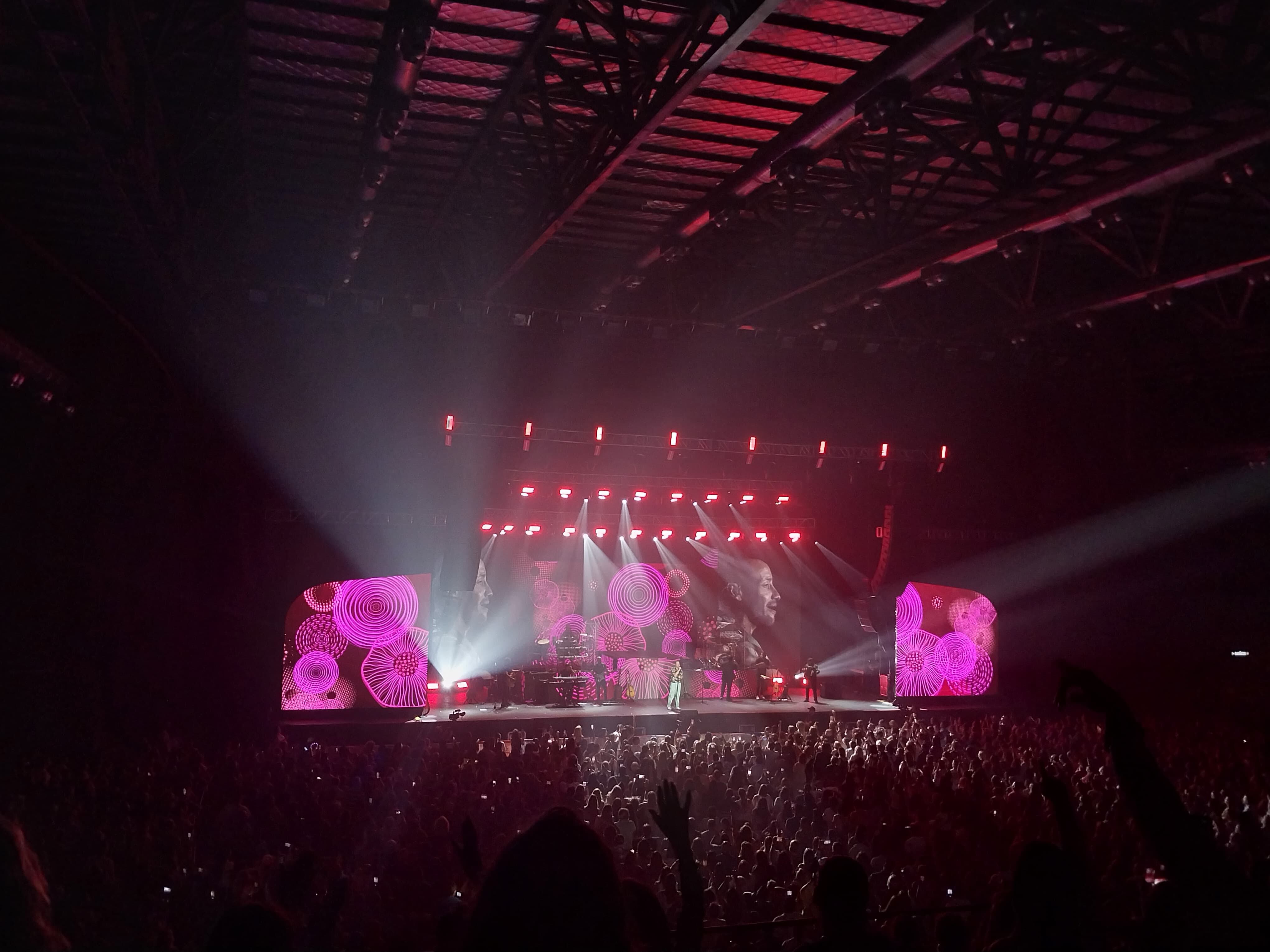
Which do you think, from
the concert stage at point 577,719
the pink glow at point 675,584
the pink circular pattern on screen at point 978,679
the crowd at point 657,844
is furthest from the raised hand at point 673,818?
the pink glow at point 675,584

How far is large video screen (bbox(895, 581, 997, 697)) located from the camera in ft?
48.3

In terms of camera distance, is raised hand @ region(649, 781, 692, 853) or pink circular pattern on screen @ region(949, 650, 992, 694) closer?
raised hand @ region(649, 781, 692, 853)

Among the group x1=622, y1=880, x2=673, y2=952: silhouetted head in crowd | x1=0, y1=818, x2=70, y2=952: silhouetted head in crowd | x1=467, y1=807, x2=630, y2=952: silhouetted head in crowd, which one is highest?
x1=467, y1=807, x2=630, y2=952: silhouetted head in crowd

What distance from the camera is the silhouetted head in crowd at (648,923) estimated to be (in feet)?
7.81

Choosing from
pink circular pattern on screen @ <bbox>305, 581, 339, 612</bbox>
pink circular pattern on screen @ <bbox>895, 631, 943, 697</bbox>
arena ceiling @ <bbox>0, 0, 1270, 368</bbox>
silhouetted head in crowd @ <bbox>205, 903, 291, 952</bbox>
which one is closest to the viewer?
silhouetted head in crowd @ <bbox>205, 903, 291, 952</bbox>

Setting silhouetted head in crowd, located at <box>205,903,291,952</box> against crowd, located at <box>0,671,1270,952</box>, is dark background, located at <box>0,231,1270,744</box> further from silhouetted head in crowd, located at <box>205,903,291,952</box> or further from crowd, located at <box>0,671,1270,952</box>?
silhouetted head in crowd, located at <box>205,903,291,952</box>

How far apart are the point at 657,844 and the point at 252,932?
3.62 metres

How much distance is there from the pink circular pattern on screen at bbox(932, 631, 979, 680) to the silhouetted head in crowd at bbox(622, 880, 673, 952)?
1361 centimetres

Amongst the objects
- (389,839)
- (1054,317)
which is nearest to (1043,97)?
(1054,317)

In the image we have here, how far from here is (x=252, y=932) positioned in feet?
6.30

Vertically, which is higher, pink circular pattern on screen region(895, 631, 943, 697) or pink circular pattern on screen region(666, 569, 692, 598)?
pink circular pattern on screen region(666, 569, 692, 598)

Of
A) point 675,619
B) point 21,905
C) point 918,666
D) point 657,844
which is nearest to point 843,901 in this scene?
point 21,905

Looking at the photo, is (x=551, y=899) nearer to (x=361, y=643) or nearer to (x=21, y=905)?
(x=21, y=905)

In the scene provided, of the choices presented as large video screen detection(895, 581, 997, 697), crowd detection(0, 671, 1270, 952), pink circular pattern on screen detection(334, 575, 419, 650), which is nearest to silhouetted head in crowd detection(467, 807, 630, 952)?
crowd detection(0, 671, 1270, 952)
